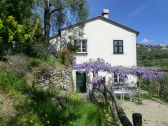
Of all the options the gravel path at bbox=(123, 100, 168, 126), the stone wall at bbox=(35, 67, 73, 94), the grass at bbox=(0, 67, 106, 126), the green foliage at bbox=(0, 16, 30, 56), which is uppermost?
the green foliage at bbox=(0, 16, 30, 56)

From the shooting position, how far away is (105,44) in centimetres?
2230

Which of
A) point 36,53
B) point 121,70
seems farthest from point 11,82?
point 121,70

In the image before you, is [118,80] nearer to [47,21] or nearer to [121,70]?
[121,70]

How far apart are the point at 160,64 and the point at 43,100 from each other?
28.0 metres

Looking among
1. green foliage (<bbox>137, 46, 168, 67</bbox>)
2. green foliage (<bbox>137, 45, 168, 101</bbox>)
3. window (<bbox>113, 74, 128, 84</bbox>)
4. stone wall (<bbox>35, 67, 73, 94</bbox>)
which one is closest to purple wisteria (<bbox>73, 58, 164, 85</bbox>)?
green foliage (<bbox>137, 45, 168, 101</bbox>)

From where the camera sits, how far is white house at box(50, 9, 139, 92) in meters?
21.9

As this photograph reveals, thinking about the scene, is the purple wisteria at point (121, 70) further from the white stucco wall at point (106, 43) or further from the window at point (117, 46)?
the window at point (117, 46)

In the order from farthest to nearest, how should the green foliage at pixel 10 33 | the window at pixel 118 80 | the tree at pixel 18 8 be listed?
the window at pixel 118 80, the tree at pixel 18 8, the green foliage at pixel 10 33

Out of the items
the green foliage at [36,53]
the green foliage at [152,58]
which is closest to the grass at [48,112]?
the green foliage at [36,53]

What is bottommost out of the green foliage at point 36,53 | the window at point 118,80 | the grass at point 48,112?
the grass at point 48,112

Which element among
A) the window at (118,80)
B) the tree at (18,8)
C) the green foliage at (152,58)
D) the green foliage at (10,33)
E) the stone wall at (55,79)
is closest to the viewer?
the stone wall at (55,79)

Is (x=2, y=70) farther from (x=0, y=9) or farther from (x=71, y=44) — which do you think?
(x=71, y=44)

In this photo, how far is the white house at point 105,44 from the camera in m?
21.9

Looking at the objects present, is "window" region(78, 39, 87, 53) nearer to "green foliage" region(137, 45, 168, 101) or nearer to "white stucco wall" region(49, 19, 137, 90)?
"white stucco wall" region(49, 19, 137, 90)
